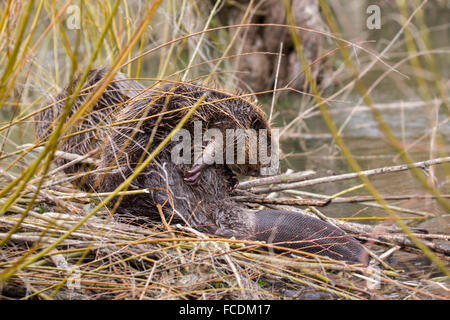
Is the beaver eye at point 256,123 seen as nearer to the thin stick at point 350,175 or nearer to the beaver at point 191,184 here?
the beaver at point 191,184

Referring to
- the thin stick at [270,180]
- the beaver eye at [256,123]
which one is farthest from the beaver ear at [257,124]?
the thin stick at [270,180]

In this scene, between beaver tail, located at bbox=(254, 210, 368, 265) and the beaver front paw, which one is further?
the beaver front paw

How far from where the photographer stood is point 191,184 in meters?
2.36

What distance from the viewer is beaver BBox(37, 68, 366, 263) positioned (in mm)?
2242

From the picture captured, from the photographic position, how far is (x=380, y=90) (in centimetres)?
686

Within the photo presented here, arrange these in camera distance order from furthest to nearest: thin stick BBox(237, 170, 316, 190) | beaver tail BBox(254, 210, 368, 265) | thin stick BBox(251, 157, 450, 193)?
1. thin stick BBox(237, 170, 316, 190)
2. thin stick BBox(251, 157, 450, 193)
3. beaver tail BBox(254, 210, 368, 265)

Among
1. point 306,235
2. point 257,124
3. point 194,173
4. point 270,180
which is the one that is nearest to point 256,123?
point 257,124

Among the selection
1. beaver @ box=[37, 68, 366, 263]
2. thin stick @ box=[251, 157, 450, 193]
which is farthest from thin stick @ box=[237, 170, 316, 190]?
beaver @ box=[37, 68, 366, 263]

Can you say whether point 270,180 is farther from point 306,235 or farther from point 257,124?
point 306,235

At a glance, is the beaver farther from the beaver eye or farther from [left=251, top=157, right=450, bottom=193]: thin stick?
[left=251, top=157, right=450, bottom=193]: thin stick

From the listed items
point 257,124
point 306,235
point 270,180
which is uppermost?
point 257,124
